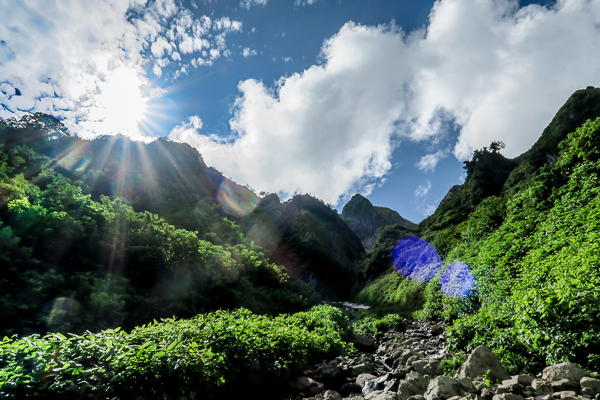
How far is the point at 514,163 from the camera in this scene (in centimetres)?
5388

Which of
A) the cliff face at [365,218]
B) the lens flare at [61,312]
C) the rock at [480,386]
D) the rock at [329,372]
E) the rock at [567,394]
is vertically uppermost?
the cliff face at [365,218]

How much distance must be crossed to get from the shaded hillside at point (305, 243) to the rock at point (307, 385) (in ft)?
183

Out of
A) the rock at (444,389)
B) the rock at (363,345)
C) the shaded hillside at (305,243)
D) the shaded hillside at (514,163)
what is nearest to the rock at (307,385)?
the rock at (444,389)

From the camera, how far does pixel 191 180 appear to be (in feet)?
171

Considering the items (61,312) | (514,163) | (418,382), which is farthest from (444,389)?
(514,163)

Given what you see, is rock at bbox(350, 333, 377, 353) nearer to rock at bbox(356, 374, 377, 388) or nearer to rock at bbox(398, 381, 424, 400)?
rock at bbox(356, 374, 377, 388)

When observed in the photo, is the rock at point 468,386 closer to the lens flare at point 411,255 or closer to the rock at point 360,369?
the rock at point 360,369

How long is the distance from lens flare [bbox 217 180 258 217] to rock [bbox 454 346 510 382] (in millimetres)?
58491

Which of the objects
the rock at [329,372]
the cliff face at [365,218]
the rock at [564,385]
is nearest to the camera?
the rock at [564,385]

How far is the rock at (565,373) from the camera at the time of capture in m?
4.01

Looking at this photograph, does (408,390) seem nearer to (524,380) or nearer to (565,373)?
(524,380)

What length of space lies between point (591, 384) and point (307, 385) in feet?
21.0

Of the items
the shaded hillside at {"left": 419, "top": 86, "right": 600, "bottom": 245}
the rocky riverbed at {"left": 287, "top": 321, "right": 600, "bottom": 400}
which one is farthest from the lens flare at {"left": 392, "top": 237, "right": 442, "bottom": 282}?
the rocky riverbed at {"left": 287, "top": 321, "right": 600, "bottom": 400}

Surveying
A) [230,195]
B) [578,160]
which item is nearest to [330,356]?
[578,160]
